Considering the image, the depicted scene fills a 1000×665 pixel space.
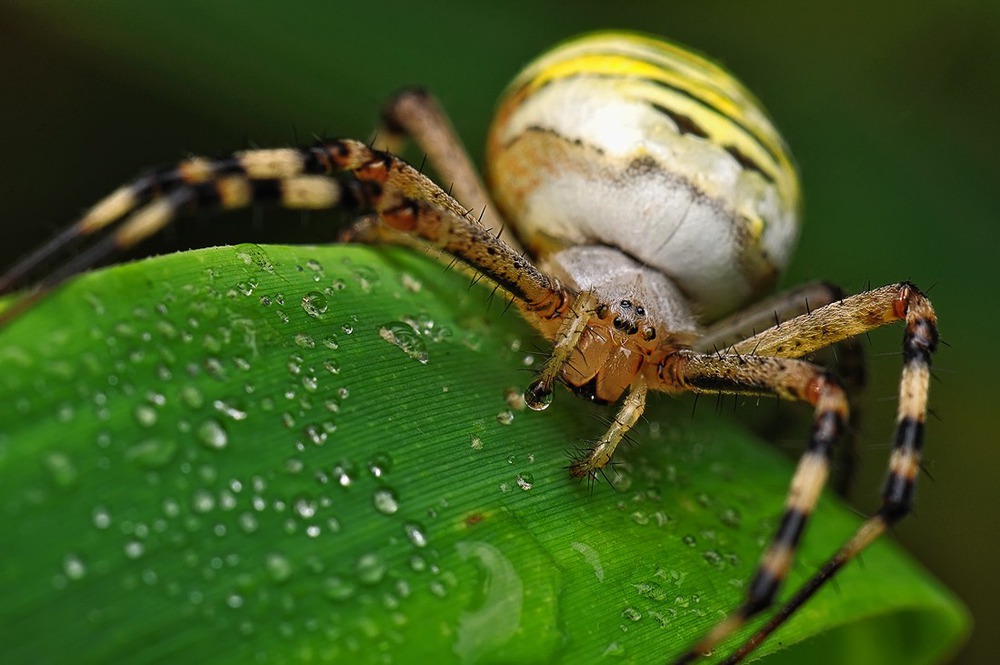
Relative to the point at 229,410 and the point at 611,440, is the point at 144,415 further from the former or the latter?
the point at 611,440

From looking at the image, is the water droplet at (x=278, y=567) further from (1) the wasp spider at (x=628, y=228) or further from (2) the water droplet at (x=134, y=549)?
(1) the wasp spider at (x=628, y=228)

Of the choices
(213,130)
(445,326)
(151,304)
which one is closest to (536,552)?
(445,326)

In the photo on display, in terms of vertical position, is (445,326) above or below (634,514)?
above

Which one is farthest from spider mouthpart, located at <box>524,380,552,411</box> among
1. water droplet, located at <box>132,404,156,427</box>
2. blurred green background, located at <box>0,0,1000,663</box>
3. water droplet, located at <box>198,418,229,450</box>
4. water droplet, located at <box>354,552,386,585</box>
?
blurred green background, located at <box>0,0,1000,663</box>

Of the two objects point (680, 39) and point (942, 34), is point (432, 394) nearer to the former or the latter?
point (680, 39)

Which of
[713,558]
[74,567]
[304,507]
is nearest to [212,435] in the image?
[304,507]

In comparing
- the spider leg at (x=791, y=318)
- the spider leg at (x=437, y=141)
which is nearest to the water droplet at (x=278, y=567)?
the spider leg at (x=791, y=318)
